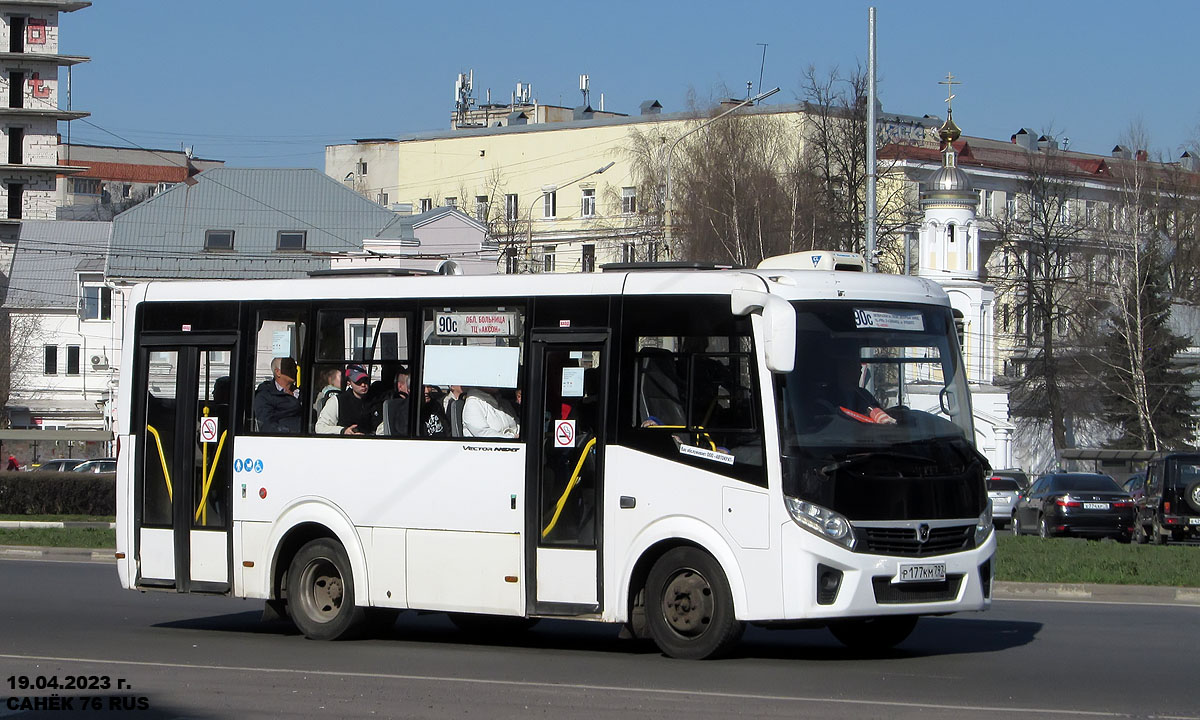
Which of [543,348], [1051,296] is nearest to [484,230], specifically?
[1051,296]

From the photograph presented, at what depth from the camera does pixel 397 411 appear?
13930 millimetres

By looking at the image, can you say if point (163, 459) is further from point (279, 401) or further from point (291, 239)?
point (291, 239)

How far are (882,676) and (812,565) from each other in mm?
904

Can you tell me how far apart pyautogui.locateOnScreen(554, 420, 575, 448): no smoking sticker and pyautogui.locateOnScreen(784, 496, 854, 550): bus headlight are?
200cm

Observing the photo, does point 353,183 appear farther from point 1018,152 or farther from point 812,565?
Answer: point 812,565

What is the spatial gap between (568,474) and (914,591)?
2.73 meters

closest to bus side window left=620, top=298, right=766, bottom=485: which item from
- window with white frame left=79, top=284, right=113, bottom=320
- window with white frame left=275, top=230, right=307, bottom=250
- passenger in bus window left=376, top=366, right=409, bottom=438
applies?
A: passenger in bus window left=376, top=366, right=409, bottom=438

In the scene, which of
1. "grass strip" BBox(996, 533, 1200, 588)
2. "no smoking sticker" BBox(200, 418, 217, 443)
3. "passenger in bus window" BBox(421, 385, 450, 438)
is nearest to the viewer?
"passenger in bus window" BBox(421, 385, 450, 438)

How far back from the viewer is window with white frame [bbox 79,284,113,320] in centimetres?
7738

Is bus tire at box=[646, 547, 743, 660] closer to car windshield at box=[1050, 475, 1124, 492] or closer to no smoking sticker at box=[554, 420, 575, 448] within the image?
no smoking sticker at box=[554, 420, 575, 448]

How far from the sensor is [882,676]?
11.8m

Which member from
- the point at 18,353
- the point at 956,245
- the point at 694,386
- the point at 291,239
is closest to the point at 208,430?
the point at 694,386

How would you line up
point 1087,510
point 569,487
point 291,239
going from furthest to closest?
point 291,239, point 1087,510, point 569,487

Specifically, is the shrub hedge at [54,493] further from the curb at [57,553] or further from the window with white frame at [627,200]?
the window with white frame at [627,200]
